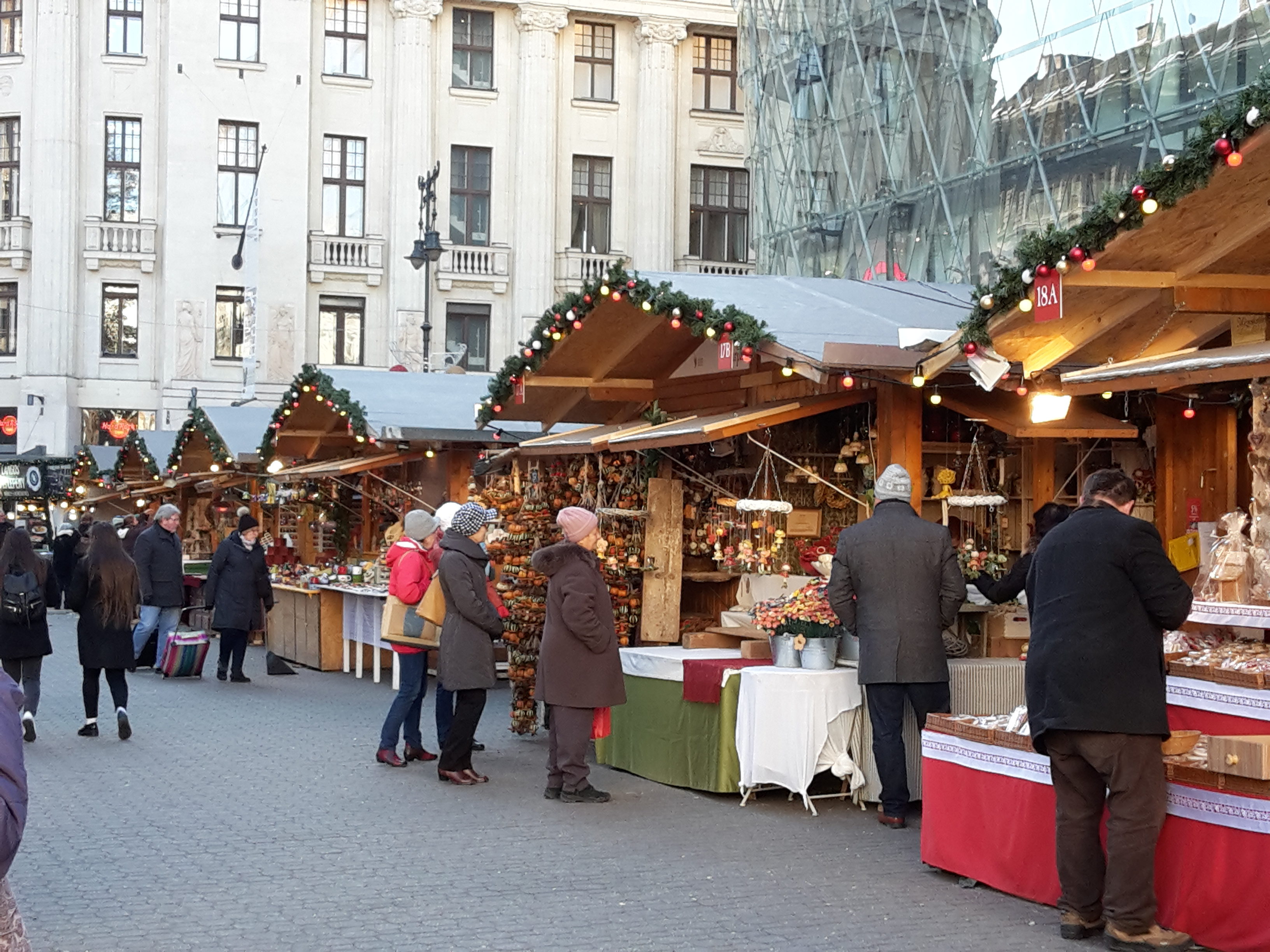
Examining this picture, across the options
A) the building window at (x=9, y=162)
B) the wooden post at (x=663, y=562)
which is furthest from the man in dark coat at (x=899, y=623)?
the building window at (x=9, y=162)

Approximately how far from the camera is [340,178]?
38344 millimetres

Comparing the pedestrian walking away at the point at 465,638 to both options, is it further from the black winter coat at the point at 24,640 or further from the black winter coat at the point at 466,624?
the black winter coat at the point at 24,640

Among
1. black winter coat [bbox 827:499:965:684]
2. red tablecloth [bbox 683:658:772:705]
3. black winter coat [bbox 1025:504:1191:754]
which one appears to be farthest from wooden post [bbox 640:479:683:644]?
black winter coat [bbox 1025:504:1191:754]

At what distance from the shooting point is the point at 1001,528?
11.0 meters

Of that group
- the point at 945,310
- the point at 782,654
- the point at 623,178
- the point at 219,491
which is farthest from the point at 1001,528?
the point at 623,178

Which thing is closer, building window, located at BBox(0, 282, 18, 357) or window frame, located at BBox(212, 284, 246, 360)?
building window, located at BBox(0, 282, 18, 357)

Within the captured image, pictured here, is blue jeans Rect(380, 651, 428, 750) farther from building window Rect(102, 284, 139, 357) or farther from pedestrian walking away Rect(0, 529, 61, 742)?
building window Rect(102, 284, 139, 357)

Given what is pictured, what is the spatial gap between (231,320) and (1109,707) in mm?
33833

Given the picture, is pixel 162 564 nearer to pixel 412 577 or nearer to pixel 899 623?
pixel 412 577

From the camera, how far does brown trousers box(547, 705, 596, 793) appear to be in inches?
368

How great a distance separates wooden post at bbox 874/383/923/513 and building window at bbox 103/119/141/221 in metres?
A: 30.7

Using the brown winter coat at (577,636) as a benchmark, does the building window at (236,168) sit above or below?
above

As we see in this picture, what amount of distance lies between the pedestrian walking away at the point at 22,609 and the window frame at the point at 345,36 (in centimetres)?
2874

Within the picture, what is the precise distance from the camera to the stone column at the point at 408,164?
1501 inches
